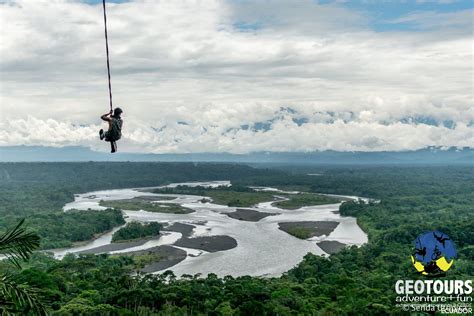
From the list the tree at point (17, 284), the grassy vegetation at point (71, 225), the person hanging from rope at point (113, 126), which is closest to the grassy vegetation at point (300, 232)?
the grassy vegetation at point (71, 225)

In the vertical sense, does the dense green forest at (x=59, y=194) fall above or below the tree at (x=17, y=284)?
below

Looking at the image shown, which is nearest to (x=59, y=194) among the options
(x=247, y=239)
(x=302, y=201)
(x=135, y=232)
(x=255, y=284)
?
(x=302, y=201)

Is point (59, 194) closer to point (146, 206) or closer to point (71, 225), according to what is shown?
point (146, 206)

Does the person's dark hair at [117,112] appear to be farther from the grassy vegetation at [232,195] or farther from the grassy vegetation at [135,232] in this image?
the grassy vegetation at [232,195]

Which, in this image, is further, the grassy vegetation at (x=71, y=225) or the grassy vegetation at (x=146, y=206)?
the grassy vegetation at (x=146, y=206)

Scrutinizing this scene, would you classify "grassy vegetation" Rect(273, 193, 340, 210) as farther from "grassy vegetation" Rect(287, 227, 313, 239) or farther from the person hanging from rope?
the person hanging from rope

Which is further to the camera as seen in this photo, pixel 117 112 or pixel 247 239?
pixel 247 239

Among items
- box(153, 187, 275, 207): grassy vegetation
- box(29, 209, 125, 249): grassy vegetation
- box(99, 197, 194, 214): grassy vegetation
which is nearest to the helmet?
box(29, 209, 125, 249): grassy vegetation
